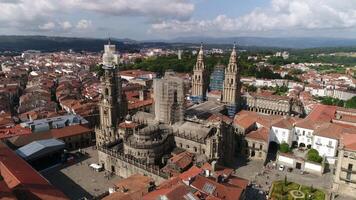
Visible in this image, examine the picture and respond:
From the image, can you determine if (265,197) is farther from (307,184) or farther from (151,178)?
(151,178)

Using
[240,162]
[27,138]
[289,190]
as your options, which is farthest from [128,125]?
[289,190]

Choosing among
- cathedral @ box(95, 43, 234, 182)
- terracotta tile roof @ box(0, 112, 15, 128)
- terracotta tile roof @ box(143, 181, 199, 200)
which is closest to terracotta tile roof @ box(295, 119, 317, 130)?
cathedral @ box(95, 43, 234, 182)

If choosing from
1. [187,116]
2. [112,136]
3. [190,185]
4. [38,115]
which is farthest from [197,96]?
[190,185]

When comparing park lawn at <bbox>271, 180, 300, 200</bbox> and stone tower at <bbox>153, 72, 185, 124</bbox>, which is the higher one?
stone tower at <bbox>153, 72, 185, 124</bbox>

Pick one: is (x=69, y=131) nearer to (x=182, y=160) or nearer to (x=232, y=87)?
(x=182, y=160)

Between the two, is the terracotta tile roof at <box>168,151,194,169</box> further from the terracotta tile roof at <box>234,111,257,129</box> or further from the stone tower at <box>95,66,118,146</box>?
the terracotta tile roof at <box>234,111,257,129</box>

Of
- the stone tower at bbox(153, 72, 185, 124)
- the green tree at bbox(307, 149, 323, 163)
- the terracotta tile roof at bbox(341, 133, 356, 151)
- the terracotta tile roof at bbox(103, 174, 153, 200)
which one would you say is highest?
the stone tower at bbox(153, 72, 185, 124)
